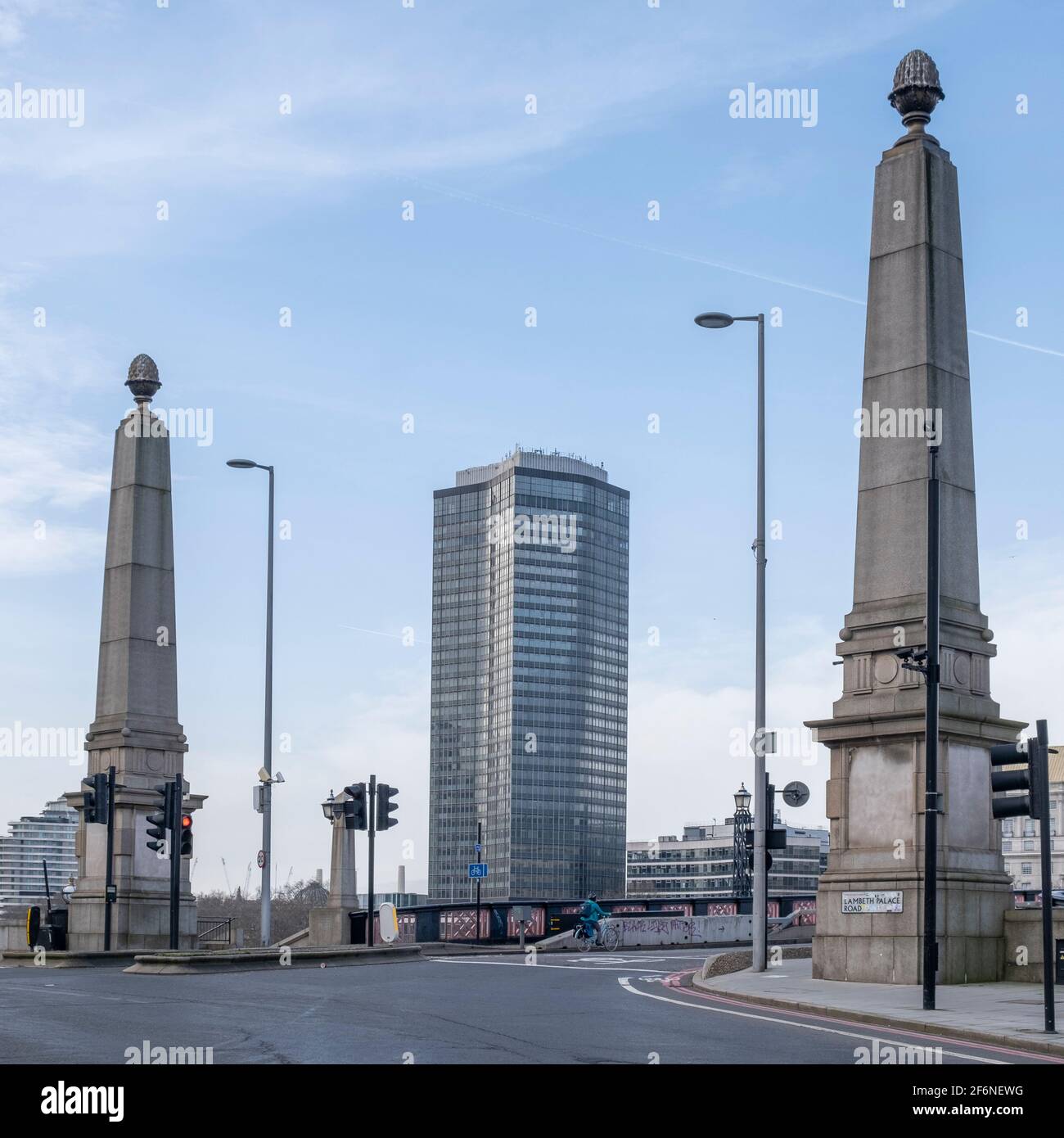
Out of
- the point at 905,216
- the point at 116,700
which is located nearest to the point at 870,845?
the point at 905,216

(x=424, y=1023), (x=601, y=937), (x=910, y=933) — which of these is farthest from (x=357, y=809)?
(x=424, y=1023)

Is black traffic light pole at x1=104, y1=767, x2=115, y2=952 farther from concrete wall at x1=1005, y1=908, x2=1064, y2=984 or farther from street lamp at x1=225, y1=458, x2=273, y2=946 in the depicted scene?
concrete wall at x1=1005, y1=908, x2=1064, y2=984

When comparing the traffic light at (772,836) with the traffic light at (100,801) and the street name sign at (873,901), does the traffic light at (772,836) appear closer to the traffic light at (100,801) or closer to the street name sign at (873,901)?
the street name sign at (873,901)

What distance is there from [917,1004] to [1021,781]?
344 cm

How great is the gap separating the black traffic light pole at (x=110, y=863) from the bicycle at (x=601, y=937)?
11779mm

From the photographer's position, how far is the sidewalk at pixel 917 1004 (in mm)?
16672

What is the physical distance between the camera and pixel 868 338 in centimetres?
2767

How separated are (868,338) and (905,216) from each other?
2.14 m

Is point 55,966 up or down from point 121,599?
Result: down

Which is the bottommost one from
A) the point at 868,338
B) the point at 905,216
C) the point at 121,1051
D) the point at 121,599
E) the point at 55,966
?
the point at 55,966

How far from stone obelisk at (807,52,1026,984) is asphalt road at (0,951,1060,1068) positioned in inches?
143

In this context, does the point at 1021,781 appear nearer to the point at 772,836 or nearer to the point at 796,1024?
the point at 796,1024
